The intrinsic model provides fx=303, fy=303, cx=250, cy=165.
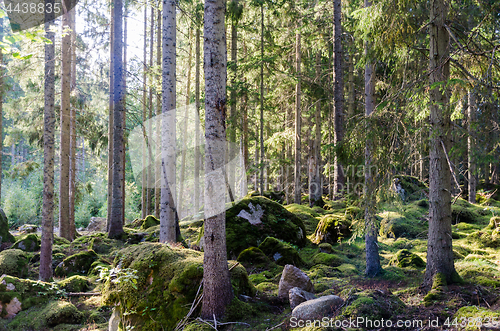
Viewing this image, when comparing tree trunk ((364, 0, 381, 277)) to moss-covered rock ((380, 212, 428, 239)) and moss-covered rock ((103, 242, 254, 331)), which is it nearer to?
moss-covered rock ((103, 242, 254, 331))

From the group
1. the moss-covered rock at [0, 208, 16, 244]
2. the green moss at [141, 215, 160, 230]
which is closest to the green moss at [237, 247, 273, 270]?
the green moss at [141, 215, 160, 230]

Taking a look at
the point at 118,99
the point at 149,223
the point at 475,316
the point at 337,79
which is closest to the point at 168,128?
the point at 118,99

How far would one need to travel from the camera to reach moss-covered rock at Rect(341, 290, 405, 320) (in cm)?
387

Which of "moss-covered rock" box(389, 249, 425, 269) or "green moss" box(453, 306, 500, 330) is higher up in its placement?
"green moss" box(453, 306, 500, 330)

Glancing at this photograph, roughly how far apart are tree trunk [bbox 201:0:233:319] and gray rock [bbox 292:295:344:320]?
3.49 feet

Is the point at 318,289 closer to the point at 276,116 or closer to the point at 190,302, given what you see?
the point at 190,302

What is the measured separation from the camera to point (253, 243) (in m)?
8.68

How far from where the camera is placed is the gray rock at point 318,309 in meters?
4.02

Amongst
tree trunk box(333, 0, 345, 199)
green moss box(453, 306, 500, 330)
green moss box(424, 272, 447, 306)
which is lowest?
green moss box(424, 272, 447, 306)

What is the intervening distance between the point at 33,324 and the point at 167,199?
346 centimetres

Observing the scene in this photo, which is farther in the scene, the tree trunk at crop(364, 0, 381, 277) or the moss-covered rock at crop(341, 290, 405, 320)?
the tree trunk at crop(364, 0, 381, 277)

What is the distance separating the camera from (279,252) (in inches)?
315

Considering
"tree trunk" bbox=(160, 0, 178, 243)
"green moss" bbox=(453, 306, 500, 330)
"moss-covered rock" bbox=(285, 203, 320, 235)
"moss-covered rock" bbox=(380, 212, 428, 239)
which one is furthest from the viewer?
"moss-covered rock" bbox=(285, 203, 320, 235)

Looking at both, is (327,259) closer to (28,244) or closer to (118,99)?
(118,99)
